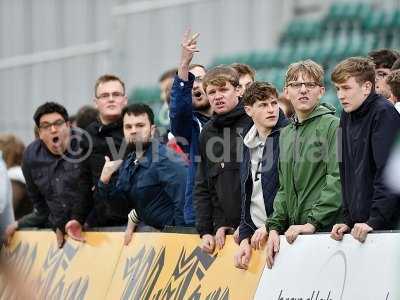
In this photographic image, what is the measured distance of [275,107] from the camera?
918cm

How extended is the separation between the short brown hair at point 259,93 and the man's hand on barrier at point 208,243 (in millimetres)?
1126

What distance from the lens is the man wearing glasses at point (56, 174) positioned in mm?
12359

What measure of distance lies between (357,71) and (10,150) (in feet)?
25.8

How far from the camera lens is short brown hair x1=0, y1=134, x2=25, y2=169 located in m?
15.1

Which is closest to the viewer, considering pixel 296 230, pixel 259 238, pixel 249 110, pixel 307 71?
pixel 296 230

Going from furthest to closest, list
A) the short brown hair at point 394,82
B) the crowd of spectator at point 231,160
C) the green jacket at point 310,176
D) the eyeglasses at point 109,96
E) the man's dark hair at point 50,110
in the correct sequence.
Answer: the man's dark hair at point 50,110 < the eyeglasses at point 109,96 < the short brown hair at point 394,82 < the green jacket at point 310,176 < the crowd of spectator at point 231,160

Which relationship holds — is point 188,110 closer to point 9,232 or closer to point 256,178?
point 256,178

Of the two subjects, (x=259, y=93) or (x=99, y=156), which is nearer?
(x=259, y=93)

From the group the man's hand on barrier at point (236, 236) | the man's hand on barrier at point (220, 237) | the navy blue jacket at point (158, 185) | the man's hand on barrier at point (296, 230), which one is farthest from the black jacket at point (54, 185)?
the man's hand on barrier at point (296, 230)

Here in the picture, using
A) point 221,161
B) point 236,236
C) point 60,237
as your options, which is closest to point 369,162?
point 236,236

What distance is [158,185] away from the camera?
1108 cm

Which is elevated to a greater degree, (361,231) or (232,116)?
(232,116)

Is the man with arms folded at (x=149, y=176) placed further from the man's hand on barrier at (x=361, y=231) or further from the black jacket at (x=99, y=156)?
the man's hand on barrier at (x=361, y=231)

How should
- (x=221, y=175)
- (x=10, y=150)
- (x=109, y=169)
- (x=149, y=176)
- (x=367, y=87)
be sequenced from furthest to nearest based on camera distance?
(x=10, y=150)
(x=109, y=169)
(x=149, y=176)
(x=221, y=175)
(x=367, y=87)
